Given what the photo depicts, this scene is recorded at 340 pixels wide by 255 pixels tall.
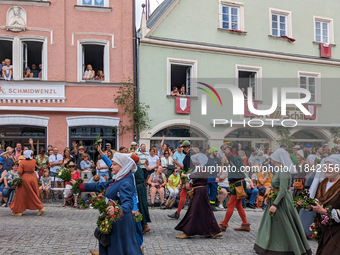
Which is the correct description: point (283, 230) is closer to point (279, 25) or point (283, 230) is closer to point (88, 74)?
point (88, 74)

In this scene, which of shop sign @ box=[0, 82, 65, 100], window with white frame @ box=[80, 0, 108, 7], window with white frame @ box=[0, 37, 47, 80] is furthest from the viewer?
window with white frame @ box=[80, 0, 108, 7]

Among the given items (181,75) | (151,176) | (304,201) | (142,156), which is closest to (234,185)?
→ (304,201)

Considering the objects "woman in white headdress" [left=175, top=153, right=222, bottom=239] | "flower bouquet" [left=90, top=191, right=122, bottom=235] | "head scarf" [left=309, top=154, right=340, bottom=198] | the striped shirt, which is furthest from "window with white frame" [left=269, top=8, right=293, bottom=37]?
"flower bouquet" [left=90, top=191, right=122, bottom=235]

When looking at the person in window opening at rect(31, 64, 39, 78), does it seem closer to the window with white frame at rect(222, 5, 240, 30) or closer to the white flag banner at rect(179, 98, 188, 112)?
the white flag banner at rect(179, 98, 188, 112)

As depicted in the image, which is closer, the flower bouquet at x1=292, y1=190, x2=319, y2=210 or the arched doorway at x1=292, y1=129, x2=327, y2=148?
the flower bouquet at x1=292, y1=190, x2=319, y2=210

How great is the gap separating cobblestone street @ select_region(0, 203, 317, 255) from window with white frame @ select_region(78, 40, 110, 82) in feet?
26.9

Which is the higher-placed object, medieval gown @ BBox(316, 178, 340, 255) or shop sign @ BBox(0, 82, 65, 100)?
shop sign @ BBox(0, 82, 65, 100)

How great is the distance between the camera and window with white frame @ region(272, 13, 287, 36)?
21.4 m

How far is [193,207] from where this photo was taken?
861 cm

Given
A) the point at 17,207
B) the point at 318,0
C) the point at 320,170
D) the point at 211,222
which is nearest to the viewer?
the point at 320,170

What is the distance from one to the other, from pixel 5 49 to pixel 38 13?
2.17 meters

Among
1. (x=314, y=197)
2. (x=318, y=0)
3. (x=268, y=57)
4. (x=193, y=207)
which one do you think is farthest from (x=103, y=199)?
(x=318, y=0)

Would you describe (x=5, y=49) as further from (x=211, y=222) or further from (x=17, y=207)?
(x=211, y=222)

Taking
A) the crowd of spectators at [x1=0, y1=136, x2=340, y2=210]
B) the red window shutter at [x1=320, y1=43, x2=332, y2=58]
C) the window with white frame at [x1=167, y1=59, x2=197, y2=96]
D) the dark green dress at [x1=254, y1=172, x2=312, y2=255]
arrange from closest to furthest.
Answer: the dark green dress at [x1=254, y1=172, x2=312, y2=255] < the crowd of spectators at [x1=0, y1=136, x2=340, y2=210] < the window with white frame at [x1=167, y1=59, x2=197, y2=96] < the red window shutter at [x1=320, y1=43, x2=332, y2=58]
